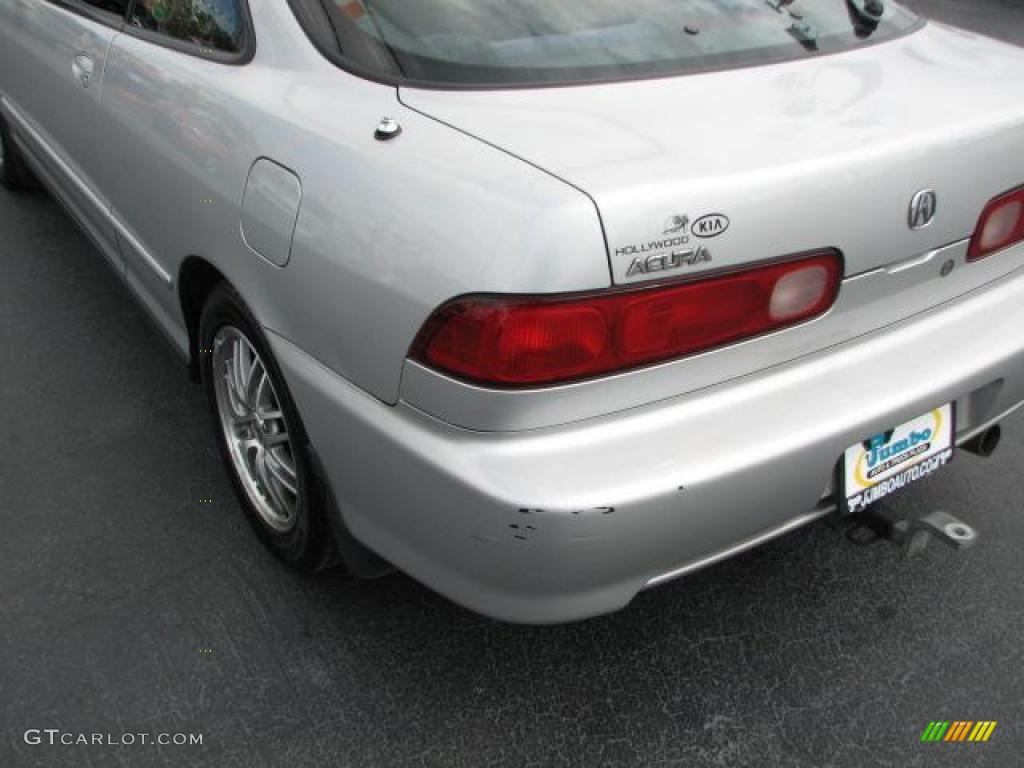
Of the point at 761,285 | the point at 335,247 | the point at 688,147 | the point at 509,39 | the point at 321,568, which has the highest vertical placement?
the point at 509,39

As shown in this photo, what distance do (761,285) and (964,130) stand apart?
562 mm

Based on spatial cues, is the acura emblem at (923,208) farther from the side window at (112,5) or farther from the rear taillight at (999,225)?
the side window at (112,5)

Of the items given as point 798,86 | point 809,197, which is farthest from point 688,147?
point 798,86

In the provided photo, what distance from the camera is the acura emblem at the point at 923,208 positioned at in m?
1.76

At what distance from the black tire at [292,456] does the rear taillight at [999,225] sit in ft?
4.69

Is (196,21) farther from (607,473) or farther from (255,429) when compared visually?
(607,473)

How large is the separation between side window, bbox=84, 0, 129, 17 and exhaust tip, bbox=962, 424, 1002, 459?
8.10 feet

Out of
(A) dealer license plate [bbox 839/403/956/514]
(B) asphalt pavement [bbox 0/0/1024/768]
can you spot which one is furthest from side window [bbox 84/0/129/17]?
(A) dealer license plate [bbox 839/403/956/514]

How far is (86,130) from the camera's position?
2.88m

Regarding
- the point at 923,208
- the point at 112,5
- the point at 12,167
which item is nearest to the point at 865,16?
the point at 923,208

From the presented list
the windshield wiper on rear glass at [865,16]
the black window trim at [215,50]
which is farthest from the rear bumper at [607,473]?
the windshield wiper on rear glass at [865,16]

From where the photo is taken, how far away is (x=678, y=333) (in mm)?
1604

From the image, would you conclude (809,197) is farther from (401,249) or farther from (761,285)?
(401,249)

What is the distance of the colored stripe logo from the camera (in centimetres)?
198
